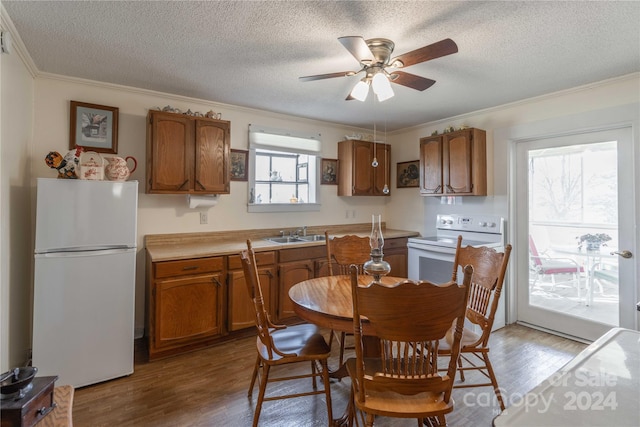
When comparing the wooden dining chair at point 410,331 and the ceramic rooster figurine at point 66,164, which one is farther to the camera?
the ceramic rooster figurine at point 66,164

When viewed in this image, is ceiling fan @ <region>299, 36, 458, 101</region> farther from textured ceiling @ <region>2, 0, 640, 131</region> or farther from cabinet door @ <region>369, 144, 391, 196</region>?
cabinet door @ <region>369, 144, 391, 196</region>

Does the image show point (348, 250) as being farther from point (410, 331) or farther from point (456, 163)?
point (456, 163)

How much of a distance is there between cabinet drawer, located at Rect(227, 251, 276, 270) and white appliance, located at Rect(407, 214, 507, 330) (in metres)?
1.71

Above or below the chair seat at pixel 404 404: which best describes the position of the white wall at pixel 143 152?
above

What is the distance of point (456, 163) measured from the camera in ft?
11.6

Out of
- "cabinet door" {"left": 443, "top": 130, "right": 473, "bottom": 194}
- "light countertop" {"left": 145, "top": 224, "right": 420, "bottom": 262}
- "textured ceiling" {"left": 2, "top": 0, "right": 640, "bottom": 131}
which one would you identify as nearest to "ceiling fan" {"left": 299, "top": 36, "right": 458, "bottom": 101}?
"textured ceiling" {"left": 2, "top": 0, "right": 640, "bottom": 131}

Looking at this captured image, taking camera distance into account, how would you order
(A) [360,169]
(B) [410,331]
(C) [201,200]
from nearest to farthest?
(B) [410,331], (C) [201,200], (A) [360,169]

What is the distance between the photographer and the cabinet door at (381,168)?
4324 millimetres

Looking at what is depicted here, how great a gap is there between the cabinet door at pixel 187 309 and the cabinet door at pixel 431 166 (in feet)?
8.80

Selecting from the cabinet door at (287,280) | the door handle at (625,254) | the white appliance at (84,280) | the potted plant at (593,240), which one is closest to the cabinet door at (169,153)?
the white appliance at (84,280)

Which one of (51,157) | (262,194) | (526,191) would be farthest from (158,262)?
(526,191)

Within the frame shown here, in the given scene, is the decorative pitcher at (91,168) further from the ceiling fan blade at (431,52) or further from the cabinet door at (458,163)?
the cabinet door at (458,163)

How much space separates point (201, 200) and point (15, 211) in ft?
4.50

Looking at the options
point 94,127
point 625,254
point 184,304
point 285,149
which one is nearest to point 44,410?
point 184,304
